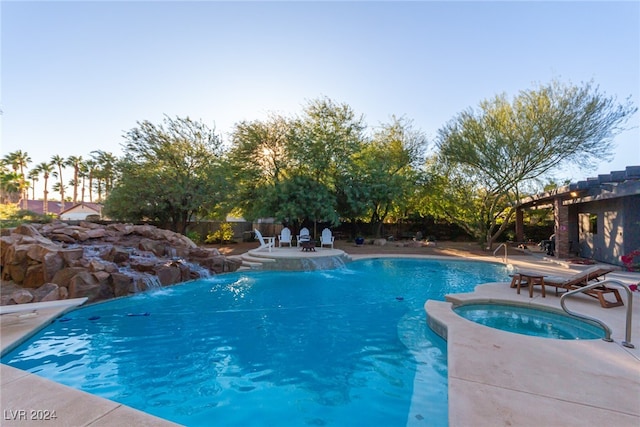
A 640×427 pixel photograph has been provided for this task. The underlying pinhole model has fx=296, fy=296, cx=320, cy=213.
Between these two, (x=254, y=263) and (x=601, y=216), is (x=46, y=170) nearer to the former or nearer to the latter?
(x=254, y=263)

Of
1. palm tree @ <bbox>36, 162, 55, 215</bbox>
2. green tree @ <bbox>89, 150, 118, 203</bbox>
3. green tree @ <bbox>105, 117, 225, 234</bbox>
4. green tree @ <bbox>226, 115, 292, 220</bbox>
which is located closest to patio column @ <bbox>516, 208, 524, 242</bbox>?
green tree @ <bbox>226, 115, 292, 220</bbox>

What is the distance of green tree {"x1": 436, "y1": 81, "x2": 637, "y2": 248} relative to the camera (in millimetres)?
11977

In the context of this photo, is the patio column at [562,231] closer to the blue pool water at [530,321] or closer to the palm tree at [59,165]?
the blue pool water at [530,321]

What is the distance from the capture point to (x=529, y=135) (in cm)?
1272

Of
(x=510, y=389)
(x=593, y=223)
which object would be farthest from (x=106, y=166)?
(x=593, y=223)

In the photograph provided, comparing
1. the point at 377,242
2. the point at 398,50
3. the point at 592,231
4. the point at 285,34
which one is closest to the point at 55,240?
the point at 285,34

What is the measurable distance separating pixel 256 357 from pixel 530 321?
469cm

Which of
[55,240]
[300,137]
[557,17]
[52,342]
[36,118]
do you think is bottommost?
[52,342]

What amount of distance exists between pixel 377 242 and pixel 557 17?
1250cm

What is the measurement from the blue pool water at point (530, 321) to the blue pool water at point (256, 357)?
1.04 m

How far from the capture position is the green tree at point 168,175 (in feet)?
46.7

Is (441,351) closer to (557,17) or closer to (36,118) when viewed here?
(557,17)

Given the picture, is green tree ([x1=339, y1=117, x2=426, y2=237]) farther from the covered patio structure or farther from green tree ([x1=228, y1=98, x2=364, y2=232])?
the covered patio structure

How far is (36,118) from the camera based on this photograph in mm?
7773
